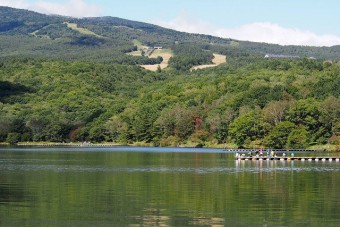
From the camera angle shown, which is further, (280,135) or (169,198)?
(280,135)

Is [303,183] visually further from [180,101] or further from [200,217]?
[180,101]

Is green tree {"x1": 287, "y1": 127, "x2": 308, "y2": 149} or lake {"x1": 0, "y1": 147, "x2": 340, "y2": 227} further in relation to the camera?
A: green tree {"x1": 287, "y1": 127, "x2": 308, "y2": 149}

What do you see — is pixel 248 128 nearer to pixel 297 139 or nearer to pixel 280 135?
pixel 280 135

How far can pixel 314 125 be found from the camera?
444ft

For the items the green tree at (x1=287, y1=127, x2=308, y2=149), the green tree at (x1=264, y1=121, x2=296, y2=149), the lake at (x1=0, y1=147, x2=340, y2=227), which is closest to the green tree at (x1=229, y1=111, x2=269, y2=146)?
the green tree at (x1=264, y1=121, x2=296, y2=149)

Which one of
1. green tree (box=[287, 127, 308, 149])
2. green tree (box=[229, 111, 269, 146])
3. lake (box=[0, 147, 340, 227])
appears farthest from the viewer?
green tree (box=[229, 111, 269, 146])

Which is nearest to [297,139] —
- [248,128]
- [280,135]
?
[280,135]

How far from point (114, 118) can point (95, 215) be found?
158 m

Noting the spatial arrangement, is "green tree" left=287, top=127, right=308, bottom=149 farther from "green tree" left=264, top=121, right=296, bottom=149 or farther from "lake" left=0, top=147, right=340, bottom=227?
"lake" left=0, top=147, right=340, bottom=227

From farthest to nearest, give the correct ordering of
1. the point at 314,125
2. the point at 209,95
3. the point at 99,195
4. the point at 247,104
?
the point at 209,95
the point at 247,104
the point at 314,125
the point at 99,195

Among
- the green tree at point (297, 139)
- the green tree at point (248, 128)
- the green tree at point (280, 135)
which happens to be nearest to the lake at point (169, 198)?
the green tree at point (297, 139)

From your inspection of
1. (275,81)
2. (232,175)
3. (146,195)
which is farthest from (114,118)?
(146,195)

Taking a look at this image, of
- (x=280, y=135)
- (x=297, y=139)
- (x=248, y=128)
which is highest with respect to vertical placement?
(x=248, y=128)

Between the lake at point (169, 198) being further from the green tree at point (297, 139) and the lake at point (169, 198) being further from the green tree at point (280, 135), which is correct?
the green tree at point (280, 135)
